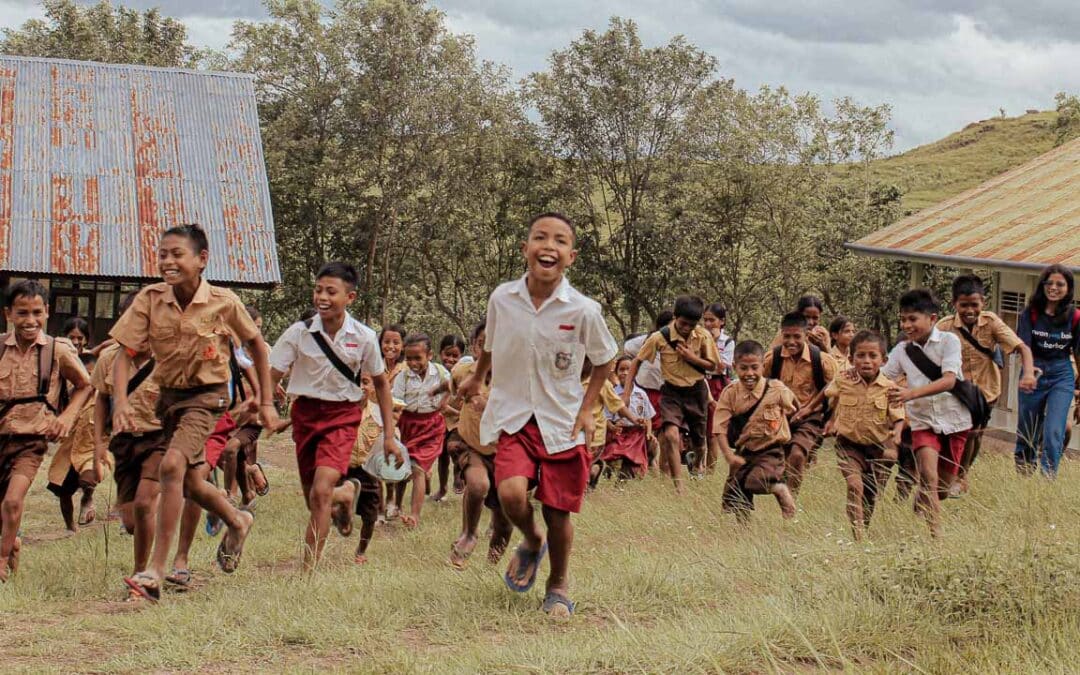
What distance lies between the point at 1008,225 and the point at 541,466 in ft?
50.9

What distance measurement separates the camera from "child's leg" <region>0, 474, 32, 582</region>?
309 inches

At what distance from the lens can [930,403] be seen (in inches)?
344

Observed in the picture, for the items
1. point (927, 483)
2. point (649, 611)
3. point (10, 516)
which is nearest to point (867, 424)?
point (927, 483)

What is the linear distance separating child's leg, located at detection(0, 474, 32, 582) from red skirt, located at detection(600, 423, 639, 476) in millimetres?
6257

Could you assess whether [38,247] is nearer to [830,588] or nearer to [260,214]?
[260,214]

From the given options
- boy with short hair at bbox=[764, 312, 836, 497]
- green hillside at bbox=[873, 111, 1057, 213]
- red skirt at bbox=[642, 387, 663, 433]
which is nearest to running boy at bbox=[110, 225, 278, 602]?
boy with short hair at bbox=[764, 312, 836, 497]

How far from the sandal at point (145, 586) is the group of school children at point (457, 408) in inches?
0.4

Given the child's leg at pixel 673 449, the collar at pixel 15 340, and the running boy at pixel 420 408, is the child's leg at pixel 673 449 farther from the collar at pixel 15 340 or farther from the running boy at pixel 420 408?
the collar at pixel 15 340

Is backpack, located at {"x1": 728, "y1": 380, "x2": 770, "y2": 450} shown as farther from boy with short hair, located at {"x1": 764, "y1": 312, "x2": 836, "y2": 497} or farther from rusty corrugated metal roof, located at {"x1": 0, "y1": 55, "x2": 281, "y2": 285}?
rusty corrugated metal roof, located at {"x1": 0, "y1": 55, "x2": 281, "y2": 285}

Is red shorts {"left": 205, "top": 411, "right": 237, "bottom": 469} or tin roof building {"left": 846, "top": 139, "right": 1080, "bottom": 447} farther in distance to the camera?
tin roof building {"left": 846, "top": 139, "right": 1080, "bottom": 447}

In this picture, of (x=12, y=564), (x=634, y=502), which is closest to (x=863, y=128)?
(x=634, y=502)

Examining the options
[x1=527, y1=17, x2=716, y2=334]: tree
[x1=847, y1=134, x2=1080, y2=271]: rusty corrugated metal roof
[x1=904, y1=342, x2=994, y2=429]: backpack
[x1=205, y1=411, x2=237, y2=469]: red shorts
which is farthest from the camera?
[x1=527, y1=17, x2=716, y2=334]: tree

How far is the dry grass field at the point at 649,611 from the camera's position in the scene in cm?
540

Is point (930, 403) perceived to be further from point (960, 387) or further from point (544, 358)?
point (544, 358)
